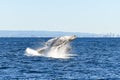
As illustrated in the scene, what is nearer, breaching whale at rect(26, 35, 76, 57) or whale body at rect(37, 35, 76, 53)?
whale body at rect(37, 35, 76, 53)

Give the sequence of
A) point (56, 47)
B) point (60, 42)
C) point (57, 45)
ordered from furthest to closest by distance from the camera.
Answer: point (56, 47)
point (57, 45)
point (60, 42)

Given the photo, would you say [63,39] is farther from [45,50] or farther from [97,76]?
[97,76]

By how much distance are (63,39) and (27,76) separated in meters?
26.7

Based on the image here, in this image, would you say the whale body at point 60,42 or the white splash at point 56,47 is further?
the white splash at point 56,47

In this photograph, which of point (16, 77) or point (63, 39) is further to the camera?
point (63, 39)

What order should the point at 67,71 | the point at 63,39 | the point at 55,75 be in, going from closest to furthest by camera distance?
the point at 55,75 → the point at 67,71 → the point at 63,39

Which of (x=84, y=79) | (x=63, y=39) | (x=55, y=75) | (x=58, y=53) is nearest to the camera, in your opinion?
(x=84, y=79)

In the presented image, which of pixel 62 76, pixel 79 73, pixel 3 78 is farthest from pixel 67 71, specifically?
pixel 3 78

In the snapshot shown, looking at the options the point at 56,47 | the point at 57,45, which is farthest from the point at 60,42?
the point at 56,47

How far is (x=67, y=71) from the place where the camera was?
58344mm

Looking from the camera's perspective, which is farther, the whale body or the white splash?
the white splash

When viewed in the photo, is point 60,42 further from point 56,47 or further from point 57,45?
point 56,47

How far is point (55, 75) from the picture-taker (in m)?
53.0

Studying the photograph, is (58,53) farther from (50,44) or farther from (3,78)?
(3,78)
